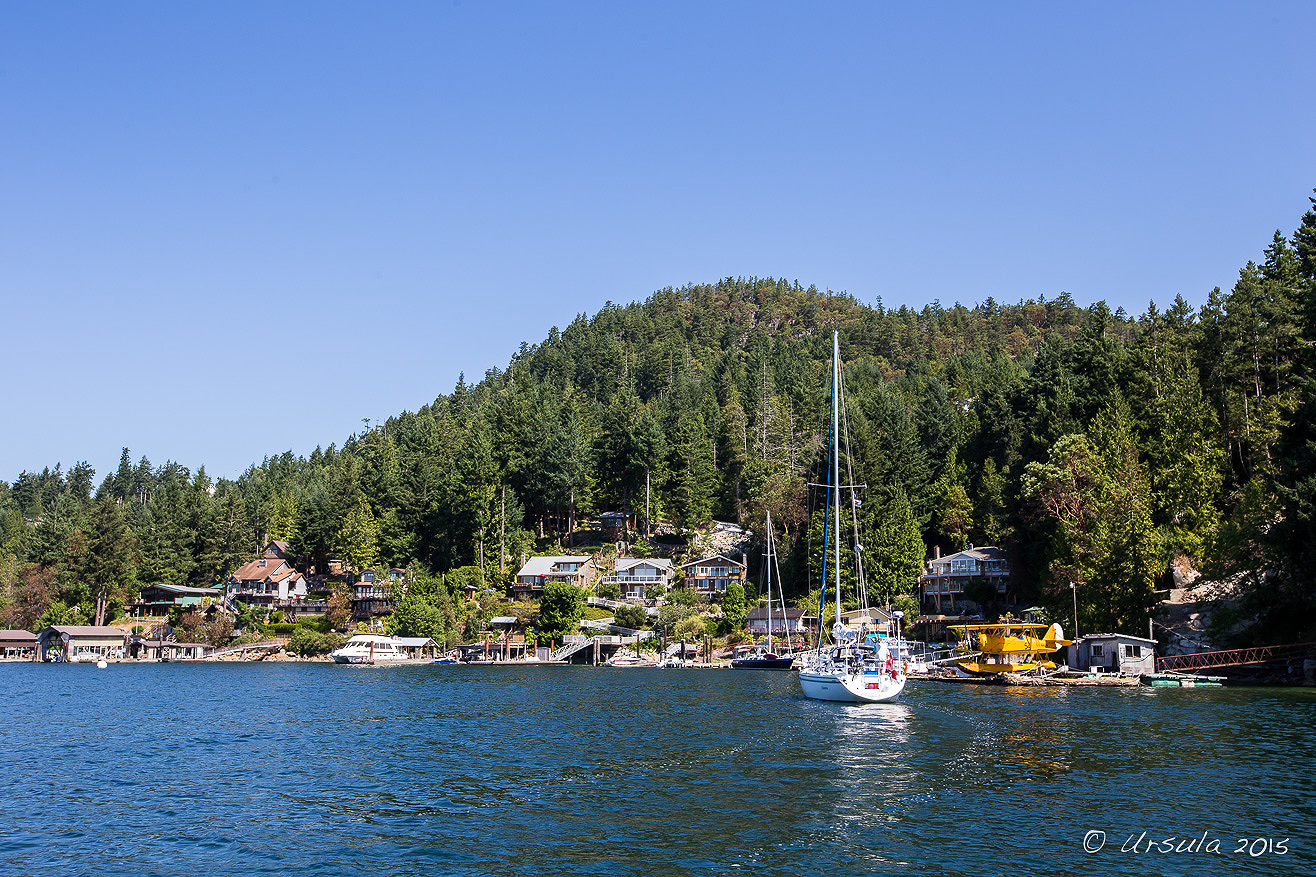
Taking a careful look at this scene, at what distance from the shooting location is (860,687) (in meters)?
51.6

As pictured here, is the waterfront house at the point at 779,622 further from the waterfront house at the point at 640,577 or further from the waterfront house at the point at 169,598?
the waterfront house at the point at 169,598

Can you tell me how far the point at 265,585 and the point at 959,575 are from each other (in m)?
91.7

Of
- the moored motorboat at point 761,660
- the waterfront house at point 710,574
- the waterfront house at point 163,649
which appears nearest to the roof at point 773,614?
the moored motorboat at point 761,660

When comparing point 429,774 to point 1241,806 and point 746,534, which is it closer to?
point 1241,806

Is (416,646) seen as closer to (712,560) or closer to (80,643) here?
(712,560)

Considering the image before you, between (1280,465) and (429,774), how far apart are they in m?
56.5

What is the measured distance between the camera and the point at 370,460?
14538cm

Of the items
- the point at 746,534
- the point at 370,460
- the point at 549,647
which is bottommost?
the point at 549,647

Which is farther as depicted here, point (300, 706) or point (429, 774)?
point (300, 706)

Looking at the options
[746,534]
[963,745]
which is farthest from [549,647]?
[963,745]

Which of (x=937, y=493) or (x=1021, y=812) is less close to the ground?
(x=937, y=493)

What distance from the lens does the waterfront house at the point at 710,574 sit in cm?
11288

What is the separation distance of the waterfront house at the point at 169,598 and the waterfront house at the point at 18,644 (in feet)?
41.3

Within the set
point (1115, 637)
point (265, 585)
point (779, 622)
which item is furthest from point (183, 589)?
point (1115, 637)
